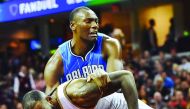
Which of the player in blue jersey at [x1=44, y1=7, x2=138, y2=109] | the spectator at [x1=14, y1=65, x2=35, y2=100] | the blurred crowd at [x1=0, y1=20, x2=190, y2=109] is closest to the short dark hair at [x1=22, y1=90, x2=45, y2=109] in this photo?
the player in blue jersey at [x1=44, y1=7, x2=138, y2=109]

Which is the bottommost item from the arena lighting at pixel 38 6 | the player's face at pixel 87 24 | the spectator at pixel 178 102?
the spectator at pixel 178 102

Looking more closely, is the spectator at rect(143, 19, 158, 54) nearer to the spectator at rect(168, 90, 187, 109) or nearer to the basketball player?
the spectator at rect(168, 90, 187, 109)

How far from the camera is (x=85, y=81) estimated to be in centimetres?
408

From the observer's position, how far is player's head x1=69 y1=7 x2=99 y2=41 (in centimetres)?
476

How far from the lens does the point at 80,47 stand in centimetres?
505

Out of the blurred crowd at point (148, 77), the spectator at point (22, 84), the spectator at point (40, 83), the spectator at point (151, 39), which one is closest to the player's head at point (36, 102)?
the blurred crowd at point (148, 77)

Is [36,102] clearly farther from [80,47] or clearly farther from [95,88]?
[80,47]

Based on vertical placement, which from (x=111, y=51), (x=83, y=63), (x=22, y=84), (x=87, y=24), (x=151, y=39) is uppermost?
(x=87, y=24)

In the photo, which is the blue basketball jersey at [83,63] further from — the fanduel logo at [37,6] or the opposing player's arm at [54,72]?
the fanduel logo at [37,6]

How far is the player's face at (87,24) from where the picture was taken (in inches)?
187

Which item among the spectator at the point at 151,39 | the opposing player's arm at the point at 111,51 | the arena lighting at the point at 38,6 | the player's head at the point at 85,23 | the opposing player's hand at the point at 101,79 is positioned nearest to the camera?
the opposing player's hand at the point at 101,79

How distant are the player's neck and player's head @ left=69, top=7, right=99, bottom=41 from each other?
0.10 m

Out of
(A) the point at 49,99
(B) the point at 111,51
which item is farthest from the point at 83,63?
(A) the point at 49,99

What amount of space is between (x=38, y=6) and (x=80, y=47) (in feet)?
21.1
